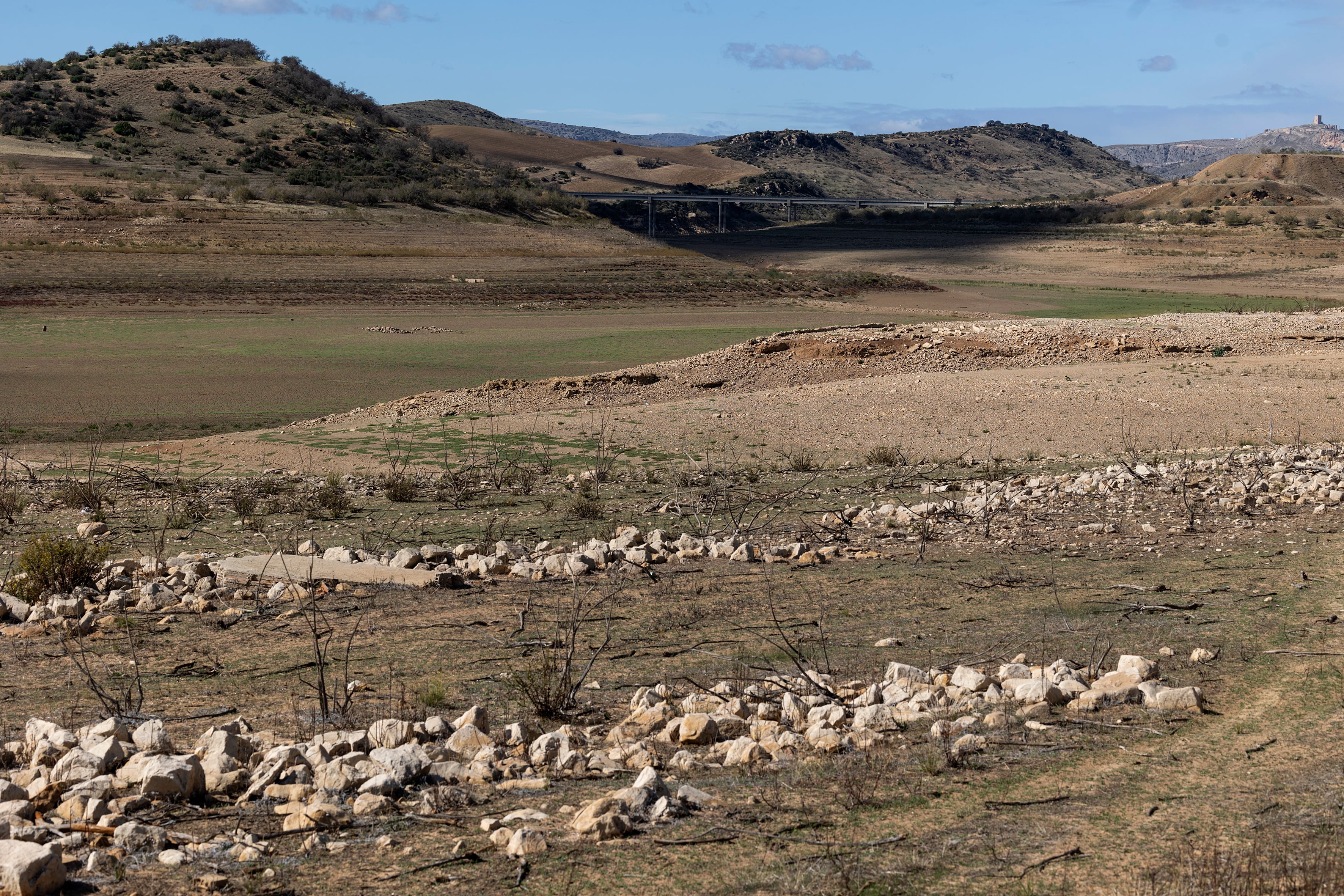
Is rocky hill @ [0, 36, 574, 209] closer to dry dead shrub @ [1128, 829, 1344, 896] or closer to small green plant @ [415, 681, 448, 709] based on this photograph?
small green plant @ [415, 681, 448, 709]

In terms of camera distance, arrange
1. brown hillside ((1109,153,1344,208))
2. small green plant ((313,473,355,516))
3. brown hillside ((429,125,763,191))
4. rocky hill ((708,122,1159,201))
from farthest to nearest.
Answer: rocky hill ((708,122,1159,201)) < brown hillside ((429,125,763,191)) < brown hillside ((1109,153,1344,208)) < small green plant ((313,473,355,516))

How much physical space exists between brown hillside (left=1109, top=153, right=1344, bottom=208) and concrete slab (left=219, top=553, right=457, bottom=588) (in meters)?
86.2

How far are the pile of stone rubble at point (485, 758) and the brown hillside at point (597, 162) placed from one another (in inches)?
4599

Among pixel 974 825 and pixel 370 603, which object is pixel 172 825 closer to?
pixel 974 825

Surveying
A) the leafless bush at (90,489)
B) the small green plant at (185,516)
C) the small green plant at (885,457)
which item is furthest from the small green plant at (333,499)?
the small green plant at (885,457)

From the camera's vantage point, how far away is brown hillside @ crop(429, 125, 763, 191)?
131 meters

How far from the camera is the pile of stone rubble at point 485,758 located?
13.4 ft

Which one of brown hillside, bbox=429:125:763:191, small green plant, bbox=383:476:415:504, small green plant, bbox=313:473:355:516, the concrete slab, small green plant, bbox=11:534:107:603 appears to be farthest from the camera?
brown hillside, bbox=429:125:763:191

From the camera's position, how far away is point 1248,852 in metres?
3.92

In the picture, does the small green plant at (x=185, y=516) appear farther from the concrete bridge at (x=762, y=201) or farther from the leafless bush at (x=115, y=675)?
the concrete bridge at (x=762, y=201)

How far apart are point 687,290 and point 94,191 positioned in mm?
25589

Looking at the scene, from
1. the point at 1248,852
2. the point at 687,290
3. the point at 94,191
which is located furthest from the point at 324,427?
Answer: the point at 94,191

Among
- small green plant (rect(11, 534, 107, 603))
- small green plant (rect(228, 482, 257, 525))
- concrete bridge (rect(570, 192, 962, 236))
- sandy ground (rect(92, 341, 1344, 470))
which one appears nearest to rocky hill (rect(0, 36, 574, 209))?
concrete bridge (rect(570, 192, 962, 236))

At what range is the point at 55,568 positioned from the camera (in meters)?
8.39
